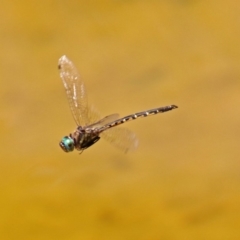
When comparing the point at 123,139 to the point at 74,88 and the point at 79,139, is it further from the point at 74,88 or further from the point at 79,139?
the point at 74,88

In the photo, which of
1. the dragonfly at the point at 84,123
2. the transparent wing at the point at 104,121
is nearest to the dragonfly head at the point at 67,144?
the dragonfly at the point at 84,123

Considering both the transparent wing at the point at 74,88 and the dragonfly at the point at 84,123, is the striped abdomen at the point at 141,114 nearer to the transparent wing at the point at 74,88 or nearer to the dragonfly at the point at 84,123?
the dragonfly at the point at 84,123

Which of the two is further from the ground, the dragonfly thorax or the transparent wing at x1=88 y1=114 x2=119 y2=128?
the transparent wing at x1=88 y1=114 x2=119 y2=128

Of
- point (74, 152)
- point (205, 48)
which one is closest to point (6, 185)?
point (74, 152)

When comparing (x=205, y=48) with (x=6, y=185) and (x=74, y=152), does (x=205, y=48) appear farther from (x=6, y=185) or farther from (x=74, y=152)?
(x=6, y=185)

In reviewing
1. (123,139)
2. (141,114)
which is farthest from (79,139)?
(141,114)

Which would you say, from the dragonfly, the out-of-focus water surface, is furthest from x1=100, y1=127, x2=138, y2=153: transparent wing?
the out-of-focus water surface

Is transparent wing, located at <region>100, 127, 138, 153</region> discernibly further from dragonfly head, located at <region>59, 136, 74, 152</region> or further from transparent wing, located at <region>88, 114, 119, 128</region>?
dragonfly head, located at <region>59, 136, 74, 152</region>
